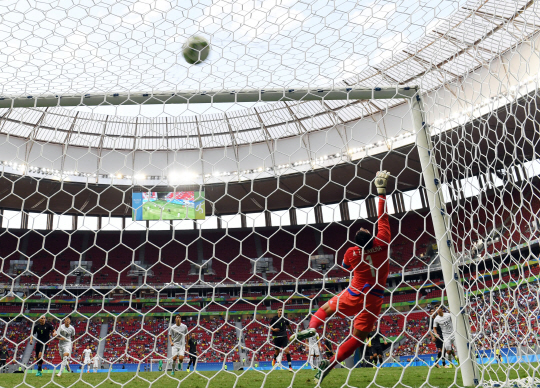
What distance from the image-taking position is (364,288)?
2.85 metres

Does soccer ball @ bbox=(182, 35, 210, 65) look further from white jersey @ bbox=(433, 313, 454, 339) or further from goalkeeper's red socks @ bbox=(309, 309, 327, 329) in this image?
white jersey @ bbox=(433, 313, 454, 339)

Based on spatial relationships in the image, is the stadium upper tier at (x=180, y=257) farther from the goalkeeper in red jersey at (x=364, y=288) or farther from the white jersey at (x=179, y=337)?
the goalkeeper in red jersey at (x=364, y=288)

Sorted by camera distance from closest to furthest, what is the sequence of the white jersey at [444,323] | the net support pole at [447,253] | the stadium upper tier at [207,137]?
the net support pole at [447,253], the white jersey at [444,323], the stadium upper tier at [207,137]

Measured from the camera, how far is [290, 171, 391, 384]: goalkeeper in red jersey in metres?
2.80

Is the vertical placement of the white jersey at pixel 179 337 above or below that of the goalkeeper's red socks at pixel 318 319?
below

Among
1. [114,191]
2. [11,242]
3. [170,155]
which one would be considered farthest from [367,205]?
[11,242]

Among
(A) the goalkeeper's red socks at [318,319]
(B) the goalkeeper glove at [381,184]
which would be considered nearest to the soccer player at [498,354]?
(A) the goalkeeper's red socks at [318,319]

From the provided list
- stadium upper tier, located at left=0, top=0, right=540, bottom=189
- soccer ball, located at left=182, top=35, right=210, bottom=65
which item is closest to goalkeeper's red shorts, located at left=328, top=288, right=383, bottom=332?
soccer ball, located at left=182, top=35, right=210, bottom=65

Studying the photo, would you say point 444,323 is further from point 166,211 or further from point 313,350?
point 166,211

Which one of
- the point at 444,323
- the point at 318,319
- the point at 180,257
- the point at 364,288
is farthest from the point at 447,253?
the point at 180,257

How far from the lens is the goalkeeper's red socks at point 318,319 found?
2829 millimetres

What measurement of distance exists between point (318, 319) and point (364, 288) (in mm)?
420

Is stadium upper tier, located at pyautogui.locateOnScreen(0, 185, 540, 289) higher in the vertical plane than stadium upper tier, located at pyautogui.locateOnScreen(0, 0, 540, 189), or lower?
lower

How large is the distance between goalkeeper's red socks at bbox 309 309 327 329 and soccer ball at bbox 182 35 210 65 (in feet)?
7.96
